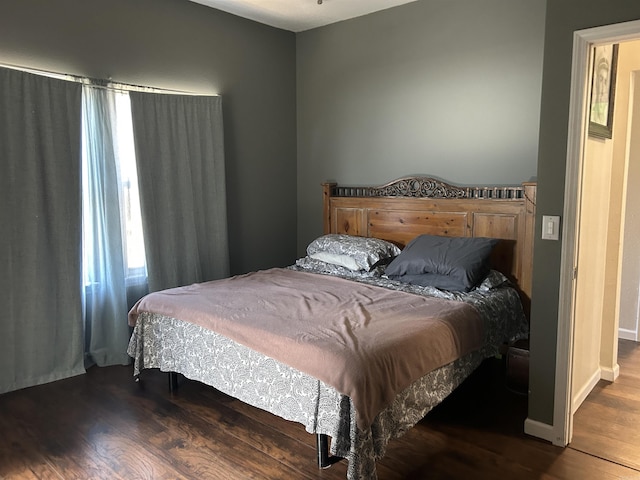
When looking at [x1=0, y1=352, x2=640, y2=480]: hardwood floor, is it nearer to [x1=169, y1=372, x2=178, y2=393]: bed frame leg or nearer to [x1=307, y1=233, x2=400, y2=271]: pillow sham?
[x1=169, y1=372, x2=178, y2=393]: bed frame leg

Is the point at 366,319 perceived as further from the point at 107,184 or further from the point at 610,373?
the point at 107,184

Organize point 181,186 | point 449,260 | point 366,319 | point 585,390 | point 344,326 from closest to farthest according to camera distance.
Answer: point 344,326
point 366,319
point 585,390
point 449,260
point 181,186

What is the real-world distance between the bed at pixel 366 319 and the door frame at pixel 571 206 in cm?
45

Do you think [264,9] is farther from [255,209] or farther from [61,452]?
[61,452]

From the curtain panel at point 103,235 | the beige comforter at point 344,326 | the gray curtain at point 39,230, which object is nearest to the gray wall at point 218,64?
the gray curtain at point 39,230

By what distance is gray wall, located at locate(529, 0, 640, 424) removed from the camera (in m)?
2.22

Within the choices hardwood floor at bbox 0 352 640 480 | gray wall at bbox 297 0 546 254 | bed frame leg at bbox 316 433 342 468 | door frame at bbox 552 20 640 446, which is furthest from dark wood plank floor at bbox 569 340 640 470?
gray wall at bbox 297 0 546 254

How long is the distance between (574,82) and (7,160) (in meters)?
3.21

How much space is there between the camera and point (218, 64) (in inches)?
162

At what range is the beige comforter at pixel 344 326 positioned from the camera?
204cm

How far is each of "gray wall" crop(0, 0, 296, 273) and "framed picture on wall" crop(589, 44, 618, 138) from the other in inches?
110

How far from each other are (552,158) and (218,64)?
2.86 metres

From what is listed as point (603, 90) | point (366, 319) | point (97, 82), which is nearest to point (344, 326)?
point (366, 319)

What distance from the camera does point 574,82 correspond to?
228cm
